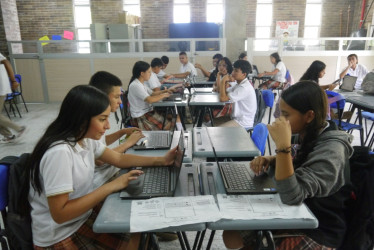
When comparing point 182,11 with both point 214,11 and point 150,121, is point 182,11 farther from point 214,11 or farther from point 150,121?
point 150,121

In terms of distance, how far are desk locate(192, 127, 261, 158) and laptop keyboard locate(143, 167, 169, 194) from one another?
29 cm

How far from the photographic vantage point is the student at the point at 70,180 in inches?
40.8

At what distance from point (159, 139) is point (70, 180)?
87cm

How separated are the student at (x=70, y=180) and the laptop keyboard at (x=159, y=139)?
57cm

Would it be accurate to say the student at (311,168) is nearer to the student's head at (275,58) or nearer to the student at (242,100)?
the student at (242,100)

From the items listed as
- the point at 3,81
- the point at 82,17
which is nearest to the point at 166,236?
the point at 3,81

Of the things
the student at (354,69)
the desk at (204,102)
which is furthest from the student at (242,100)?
the student at (354,69)

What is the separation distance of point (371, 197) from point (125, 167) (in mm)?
1039

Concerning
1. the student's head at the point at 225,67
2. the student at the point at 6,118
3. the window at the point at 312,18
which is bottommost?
A: the student at the point at 6,118

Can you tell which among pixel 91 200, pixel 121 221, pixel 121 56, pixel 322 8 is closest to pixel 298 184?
A: pixel 121 221

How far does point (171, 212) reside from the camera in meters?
1.02

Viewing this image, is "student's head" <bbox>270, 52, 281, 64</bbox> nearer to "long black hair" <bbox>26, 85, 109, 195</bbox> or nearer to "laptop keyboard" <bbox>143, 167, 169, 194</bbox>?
"laptop keyboard" <bbox>143, 167, 169, 194</bbox>

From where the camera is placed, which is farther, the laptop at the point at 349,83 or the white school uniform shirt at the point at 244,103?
the laptop at the point at 349,83

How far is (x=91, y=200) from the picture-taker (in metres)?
1.11
